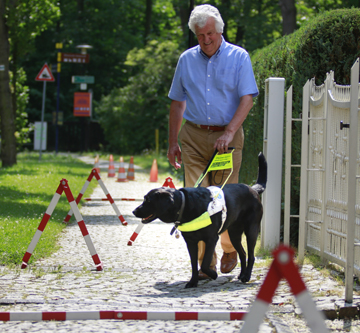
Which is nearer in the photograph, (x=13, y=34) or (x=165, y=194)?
(x=165, y=194)

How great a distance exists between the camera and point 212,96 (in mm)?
5141

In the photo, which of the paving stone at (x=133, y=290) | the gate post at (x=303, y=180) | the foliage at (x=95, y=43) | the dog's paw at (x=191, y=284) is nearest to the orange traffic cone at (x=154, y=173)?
the paving stone at (x=133, y=290)

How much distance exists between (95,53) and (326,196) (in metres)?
39.2

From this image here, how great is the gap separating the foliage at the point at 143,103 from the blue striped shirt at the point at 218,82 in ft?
65.9

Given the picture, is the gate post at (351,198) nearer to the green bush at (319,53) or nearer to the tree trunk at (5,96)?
the green bush at (319,53)

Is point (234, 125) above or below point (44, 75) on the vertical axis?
below

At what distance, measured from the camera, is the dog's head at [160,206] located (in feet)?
14.5

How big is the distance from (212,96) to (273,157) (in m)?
1.52

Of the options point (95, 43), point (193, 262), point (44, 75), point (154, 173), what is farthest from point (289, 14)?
point (95, 43)

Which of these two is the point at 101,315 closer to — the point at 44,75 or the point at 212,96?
the point at 212,96

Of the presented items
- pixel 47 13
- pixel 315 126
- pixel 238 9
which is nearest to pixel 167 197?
pixel 315 126

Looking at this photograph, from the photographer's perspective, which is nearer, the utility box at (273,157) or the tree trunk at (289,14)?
the utility box at (273,157)

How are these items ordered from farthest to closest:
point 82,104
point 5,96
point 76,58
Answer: point 82,104, point 76,58, point 5,96

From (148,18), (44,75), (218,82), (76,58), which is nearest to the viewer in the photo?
(218,82)
